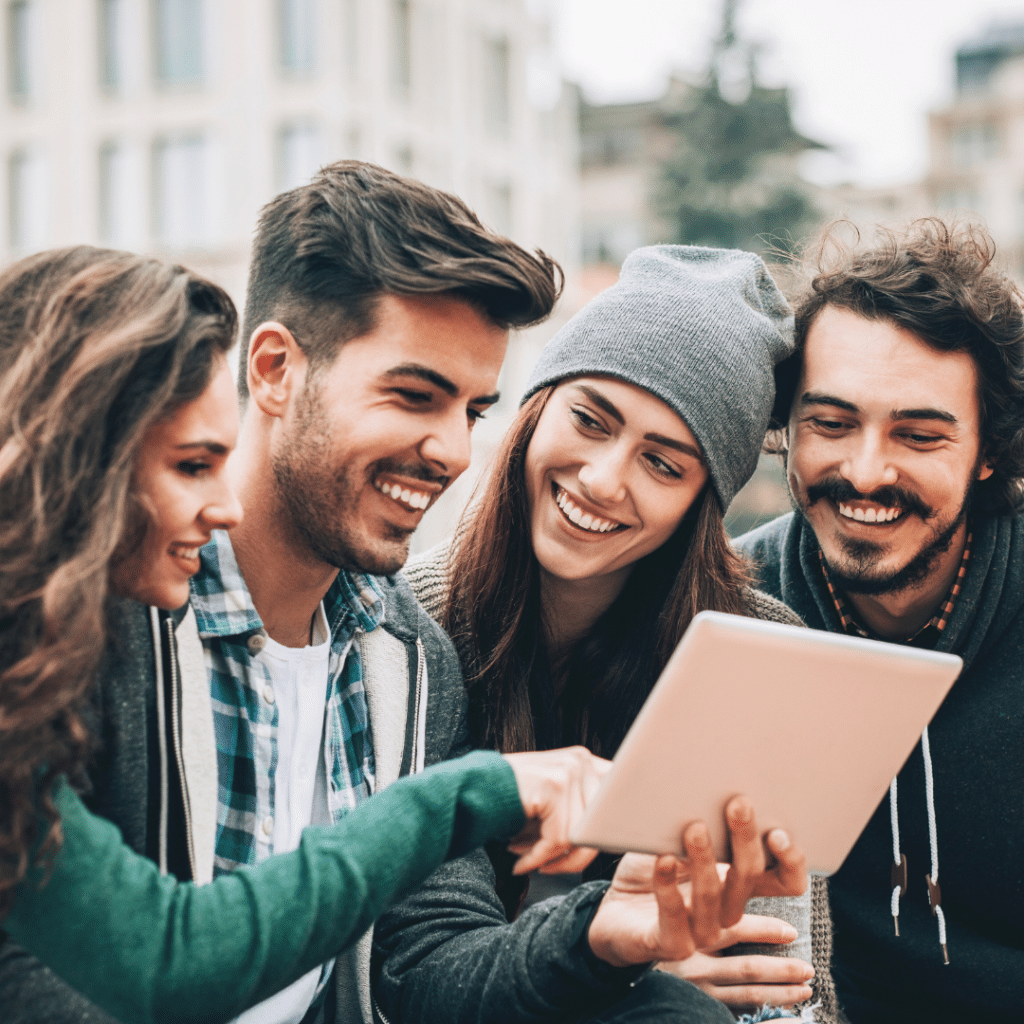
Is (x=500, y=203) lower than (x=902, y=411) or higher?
lower

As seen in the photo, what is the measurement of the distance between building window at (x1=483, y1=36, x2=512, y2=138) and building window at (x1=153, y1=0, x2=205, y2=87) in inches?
242

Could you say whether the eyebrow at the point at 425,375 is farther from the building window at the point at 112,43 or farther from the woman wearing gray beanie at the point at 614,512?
the building window at the point at 112,43

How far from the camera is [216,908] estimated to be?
1.67 metres

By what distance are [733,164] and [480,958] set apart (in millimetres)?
21024

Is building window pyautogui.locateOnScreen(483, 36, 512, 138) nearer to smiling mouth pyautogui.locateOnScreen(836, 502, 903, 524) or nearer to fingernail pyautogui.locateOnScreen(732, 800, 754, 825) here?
smiling mouth pyautogui.locateOnScreen(836, 502, 903, 524)

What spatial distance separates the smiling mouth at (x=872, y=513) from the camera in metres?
3.17

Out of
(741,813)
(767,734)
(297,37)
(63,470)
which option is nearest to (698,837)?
(741,813)

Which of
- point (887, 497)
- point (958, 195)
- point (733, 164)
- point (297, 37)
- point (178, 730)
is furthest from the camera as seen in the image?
point (958, 195)

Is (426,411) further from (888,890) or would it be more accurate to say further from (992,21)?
(992,21)

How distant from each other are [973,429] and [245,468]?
1.95 meters

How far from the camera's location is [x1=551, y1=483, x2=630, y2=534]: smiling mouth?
10.1 ft

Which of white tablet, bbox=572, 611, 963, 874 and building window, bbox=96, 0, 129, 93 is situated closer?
white tablet, bbox=572, 611, 963, 874

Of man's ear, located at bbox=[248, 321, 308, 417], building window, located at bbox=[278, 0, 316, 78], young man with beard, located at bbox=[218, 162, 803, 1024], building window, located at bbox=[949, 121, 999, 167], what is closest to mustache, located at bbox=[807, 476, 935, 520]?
young man with beard, located at bbox=[218, 162, 803, 1024]

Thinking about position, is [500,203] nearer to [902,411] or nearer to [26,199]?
[26,199]
